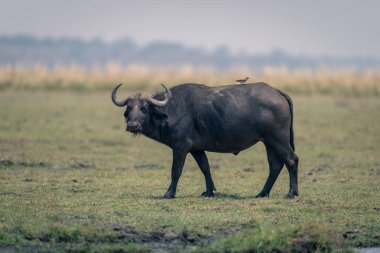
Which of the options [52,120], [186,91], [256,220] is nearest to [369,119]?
[52,120]

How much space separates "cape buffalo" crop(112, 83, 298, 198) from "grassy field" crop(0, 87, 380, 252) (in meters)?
0.62

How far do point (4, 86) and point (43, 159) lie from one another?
75.1 ft

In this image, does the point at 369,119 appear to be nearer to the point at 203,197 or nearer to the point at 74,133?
the point at 74,133

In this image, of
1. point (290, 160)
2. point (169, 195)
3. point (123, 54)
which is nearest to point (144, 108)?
point (169, 195)

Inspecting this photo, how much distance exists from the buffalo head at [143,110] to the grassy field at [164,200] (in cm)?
101

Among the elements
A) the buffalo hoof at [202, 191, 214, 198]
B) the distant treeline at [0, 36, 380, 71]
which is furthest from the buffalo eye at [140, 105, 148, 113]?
the distant treeline at [0, 36, 380, 71]

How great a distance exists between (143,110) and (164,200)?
1.24 m

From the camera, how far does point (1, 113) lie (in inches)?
1125

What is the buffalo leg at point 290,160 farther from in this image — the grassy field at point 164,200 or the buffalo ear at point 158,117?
the buffalo ear at point 158,117

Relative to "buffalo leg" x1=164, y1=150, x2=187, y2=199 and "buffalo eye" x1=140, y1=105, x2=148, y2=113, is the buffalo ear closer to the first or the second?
"buffalo eye" x1=140, y1=105, x2=148, y2=113

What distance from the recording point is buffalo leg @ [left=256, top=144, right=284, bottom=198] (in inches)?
524

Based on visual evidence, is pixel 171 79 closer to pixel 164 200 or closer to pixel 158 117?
pixel 158 117

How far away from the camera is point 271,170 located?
1337 cm

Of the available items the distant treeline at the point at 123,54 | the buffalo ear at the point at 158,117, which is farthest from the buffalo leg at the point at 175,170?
the distant treeline at the point at 123,54
